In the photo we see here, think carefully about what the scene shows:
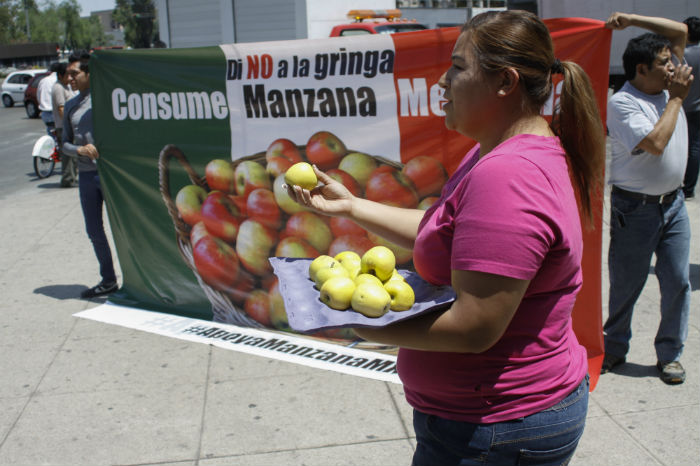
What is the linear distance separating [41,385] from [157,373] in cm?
71

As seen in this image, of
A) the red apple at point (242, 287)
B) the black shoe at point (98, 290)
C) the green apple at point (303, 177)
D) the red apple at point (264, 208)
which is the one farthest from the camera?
the black shoe at point (98, 290)

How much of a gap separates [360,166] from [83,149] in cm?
245

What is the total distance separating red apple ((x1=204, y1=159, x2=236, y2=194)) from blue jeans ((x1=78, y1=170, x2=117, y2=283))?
4.14 feet

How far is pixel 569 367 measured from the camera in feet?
5.57

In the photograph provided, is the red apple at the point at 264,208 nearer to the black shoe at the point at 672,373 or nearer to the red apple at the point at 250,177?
the red apple at the point at 250,177

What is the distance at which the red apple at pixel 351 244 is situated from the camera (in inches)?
174

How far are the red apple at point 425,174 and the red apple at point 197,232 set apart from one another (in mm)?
1659

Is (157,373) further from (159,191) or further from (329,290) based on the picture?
(329,290)

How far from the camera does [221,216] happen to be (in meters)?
4.95

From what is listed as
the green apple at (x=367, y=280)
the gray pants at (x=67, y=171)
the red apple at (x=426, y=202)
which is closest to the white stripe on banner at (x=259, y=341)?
the red apple at (x=426, y=202)

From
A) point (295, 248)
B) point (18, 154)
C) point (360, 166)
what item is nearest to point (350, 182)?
point (360, 166)

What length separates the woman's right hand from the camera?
2303mm

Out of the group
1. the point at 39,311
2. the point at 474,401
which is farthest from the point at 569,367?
the point at 39,311

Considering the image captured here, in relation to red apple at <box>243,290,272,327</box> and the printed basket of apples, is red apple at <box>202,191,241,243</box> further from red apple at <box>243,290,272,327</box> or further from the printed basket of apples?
red apple at <box>243,290,272,327</box>
